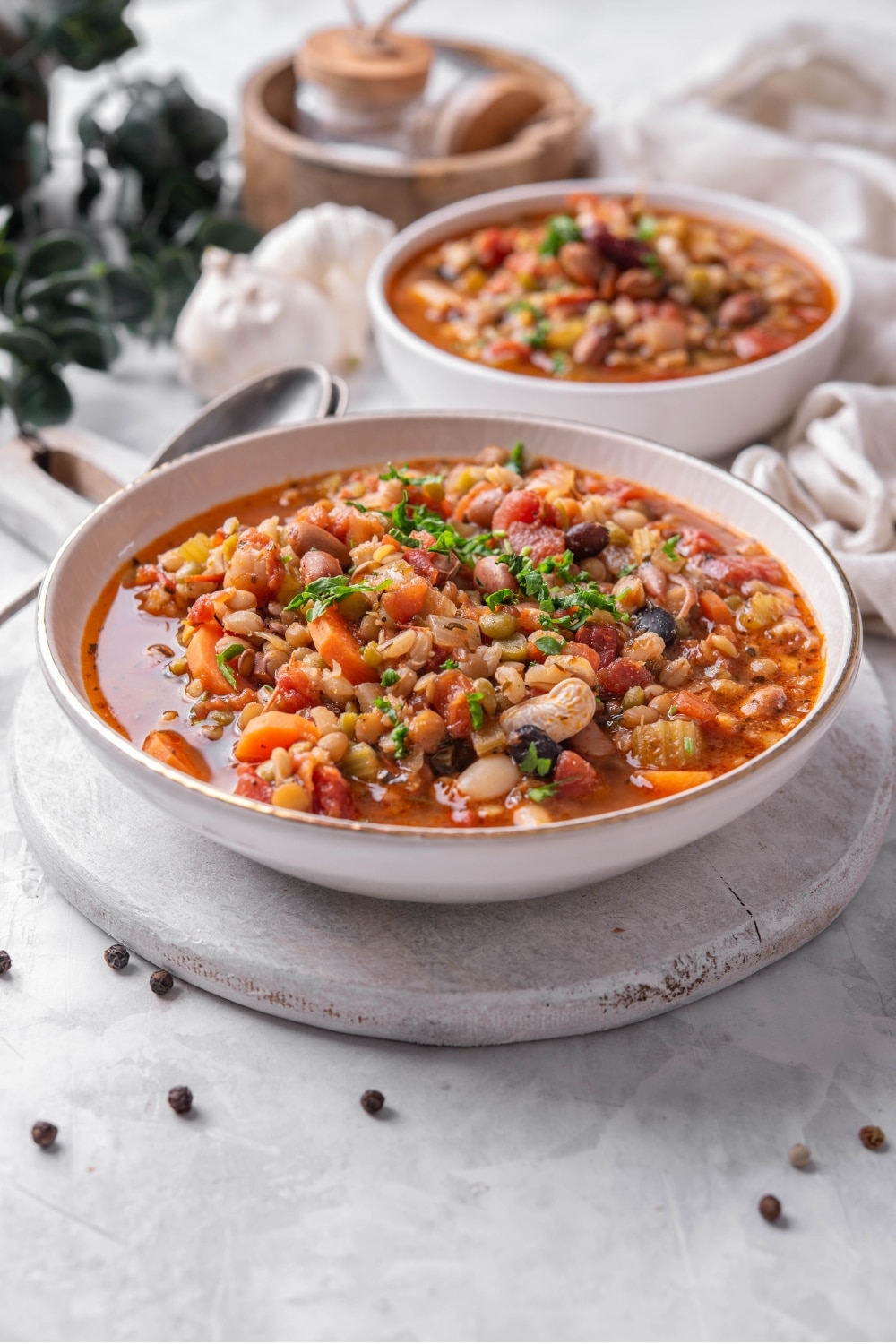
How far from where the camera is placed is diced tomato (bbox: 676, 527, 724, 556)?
4094mm

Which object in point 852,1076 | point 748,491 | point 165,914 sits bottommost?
point 852,1076

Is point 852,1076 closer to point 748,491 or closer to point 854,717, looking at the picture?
point 854,717

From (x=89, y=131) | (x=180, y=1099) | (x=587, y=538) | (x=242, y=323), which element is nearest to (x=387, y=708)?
(x=587, y=538)

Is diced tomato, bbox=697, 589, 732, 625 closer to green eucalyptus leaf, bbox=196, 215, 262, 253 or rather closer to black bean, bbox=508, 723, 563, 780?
black bean, bbox=508, 723, 563, 780

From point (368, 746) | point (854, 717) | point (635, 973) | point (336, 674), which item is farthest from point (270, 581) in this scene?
point (854, 717)

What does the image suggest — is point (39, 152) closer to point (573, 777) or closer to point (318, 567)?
point (318, 567)

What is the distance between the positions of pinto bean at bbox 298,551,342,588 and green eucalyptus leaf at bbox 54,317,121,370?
9.24 ft

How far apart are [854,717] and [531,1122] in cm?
173

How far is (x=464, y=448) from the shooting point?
4543 millimetres

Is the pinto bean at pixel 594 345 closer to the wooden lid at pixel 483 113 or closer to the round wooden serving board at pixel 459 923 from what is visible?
the wooden lid at pixel 483 113

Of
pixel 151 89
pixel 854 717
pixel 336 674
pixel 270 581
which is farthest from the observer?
pixel 151 89

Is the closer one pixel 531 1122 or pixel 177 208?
pixel 531 1122

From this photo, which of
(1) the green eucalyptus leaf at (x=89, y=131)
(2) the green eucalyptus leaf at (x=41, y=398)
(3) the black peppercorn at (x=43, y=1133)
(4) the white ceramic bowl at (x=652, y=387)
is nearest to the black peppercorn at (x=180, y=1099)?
(3) the black peppercorn at (x=43, y=1133)

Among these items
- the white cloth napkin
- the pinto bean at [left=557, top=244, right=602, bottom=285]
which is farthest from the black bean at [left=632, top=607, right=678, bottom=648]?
the pinto bean at [left=557, top=244, right=602, bottom=285]
